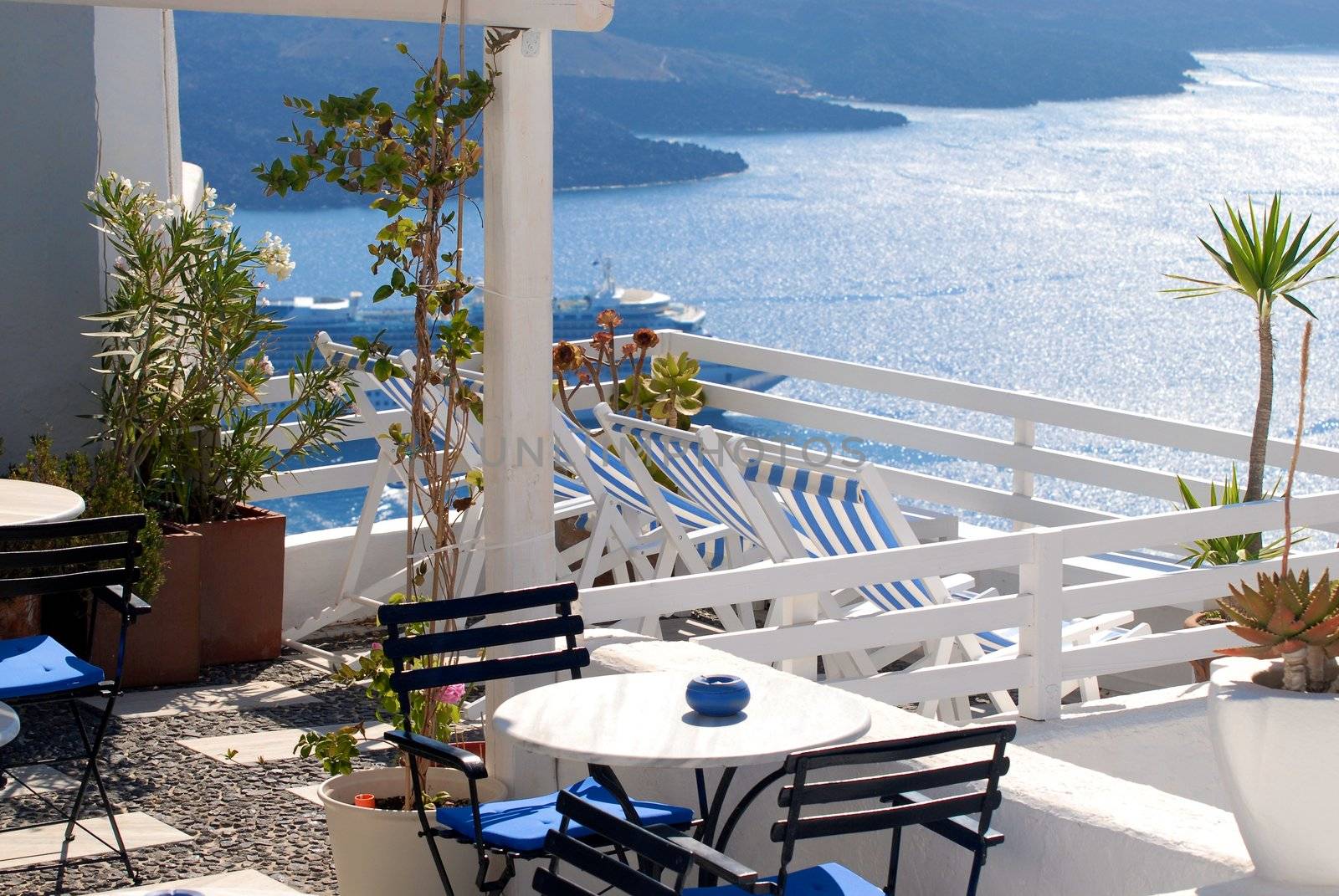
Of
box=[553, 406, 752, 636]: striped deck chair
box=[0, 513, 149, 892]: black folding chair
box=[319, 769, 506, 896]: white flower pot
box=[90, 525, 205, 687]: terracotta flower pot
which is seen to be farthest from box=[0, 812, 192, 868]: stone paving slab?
box=[553, 406, 752, 636]: striped deck chair

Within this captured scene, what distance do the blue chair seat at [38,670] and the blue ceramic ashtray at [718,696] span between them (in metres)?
1.54

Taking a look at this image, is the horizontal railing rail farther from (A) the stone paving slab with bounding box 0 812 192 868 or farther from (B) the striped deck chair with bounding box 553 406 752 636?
(A) the stone paving slab with bounding box 0 812 192 868

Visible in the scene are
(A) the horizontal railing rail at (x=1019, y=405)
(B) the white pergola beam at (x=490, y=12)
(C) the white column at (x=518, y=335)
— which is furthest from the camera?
(A) the horizontal railing rail at (x=1019, y=405)

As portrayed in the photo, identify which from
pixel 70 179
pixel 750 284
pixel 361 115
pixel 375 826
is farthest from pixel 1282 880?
pixel 750 284

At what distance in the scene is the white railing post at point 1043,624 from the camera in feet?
14.2

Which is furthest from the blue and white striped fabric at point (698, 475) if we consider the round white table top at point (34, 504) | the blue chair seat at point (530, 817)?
the blue chair seat at point (530, 817)

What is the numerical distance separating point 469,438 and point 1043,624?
8.07 feet

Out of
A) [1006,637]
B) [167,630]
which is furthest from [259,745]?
[1006,637]

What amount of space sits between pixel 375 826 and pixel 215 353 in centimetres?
263

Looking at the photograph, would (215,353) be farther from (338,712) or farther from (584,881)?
(584,881)

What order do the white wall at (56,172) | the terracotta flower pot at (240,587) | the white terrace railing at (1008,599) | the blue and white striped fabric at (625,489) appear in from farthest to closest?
the blue and white striped fabric at (625,489)
the white wall at (56,172)
the terracotta flower pot at (240,587)
the white terrace railing at (1008,599)

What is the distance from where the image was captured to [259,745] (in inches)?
183

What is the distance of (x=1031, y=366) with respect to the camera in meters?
41.9

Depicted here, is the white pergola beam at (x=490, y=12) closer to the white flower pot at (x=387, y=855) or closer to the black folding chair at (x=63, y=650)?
the black folding chair at (x=63, y=650)
